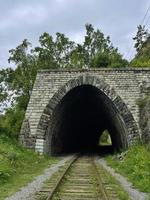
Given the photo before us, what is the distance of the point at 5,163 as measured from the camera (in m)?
15.9

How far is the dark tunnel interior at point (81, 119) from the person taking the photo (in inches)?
1052

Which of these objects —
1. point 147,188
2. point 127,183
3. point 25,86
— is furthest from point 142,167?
point 25,86

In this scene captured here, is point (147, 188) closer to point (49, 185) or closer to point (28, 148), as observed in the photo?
point (49, 185)

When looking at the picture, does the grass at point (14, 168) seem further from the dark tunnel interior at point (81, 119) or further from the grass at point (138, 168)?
the dark tunnel interior at point (81, 119)

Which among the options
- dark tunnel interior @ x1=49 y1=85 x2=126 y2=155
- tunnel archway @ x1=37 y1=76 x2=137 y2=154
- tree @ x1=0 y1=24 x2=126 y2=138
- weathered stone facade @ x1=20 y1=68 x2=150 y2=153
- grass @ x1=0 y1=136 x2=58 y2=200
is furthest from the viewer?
tree @ x1=0 y1=24 x2=126 y2=138

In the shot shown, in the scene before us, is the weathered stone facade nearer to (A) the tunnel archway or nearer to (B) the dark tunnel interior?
(A) the tunnel archway

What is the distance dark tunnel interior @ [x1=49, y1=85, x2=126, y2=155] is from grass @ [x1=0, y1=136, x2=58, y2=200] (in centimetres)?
459

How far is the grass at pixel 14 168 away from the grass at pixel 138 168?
144 inches

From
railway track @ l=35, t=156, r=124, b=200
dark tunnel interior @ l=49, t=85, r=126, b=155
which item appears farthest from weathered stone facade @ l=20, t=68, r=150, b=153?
railway track @ l=35, t=156, r=124, b=200

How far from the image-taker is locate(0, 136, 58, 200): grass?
12.1 metres

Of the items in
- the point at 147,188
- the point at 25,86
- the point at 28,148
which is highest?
the point at 25,86

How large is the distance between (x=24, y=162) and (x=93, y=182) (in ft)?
21.8

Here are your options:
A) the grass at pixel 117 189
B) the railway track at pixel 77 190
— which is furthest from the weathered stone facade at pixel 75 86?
the railway track at pixel 77 190

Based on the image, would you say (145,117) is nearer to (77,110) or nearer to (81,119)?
(77,110)
